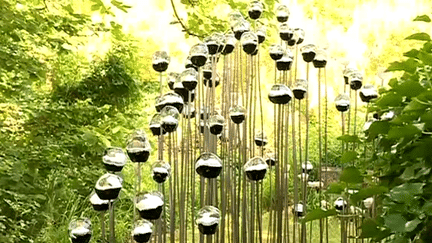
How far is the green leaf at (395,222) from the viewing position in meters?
0.81

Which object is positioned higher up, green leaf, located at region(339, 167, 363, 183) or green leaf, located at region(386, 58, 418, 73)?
green leaf, located at region(386, 58, 418, 73)

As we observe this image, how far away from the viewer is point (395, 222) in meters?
0.82

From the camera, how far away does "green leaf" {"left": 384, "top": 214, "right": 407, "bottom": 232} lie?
811 millimetres

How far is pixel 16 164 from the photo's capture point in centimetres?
253

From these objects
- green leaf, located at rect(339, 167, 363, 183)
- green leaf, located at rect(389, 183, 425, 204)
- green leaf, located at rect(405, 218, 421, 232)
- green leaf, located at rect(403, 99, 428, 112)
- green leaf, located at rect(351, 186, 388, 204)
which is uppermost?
green leaf, located at rect(403, 99, 428, 112)

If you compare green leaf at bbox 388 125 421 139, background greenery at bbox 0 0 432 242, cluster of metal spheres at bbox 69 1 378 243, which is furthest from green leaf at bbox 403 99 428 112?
background greenery at bbox 0 0 432 242

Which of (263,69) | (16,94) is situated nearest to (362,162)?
(16,94)

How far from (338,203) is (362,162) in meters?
0.51

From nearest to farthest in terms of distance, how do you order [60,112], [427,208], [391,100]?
[427,208]
[391,100]
[60,112]

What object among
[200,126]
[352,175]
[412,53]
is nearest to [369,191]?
[352,175]

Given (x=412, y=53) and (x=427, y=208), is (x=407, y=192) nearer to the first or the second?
(x=427, y=208)

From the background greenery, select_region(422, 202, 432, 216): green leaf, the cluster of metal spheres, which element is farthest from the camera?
the background greenery

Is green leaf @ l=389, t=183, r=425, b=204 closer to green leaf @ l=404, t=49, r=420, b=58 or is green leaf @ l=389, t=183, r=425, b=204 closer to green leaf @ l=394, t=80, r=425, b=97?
green leaf @ l=394, t=80, r=425, b=97

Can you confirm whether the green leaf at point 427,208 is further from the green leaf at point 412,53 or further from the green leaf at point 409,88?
the green leaf at point 412,53
